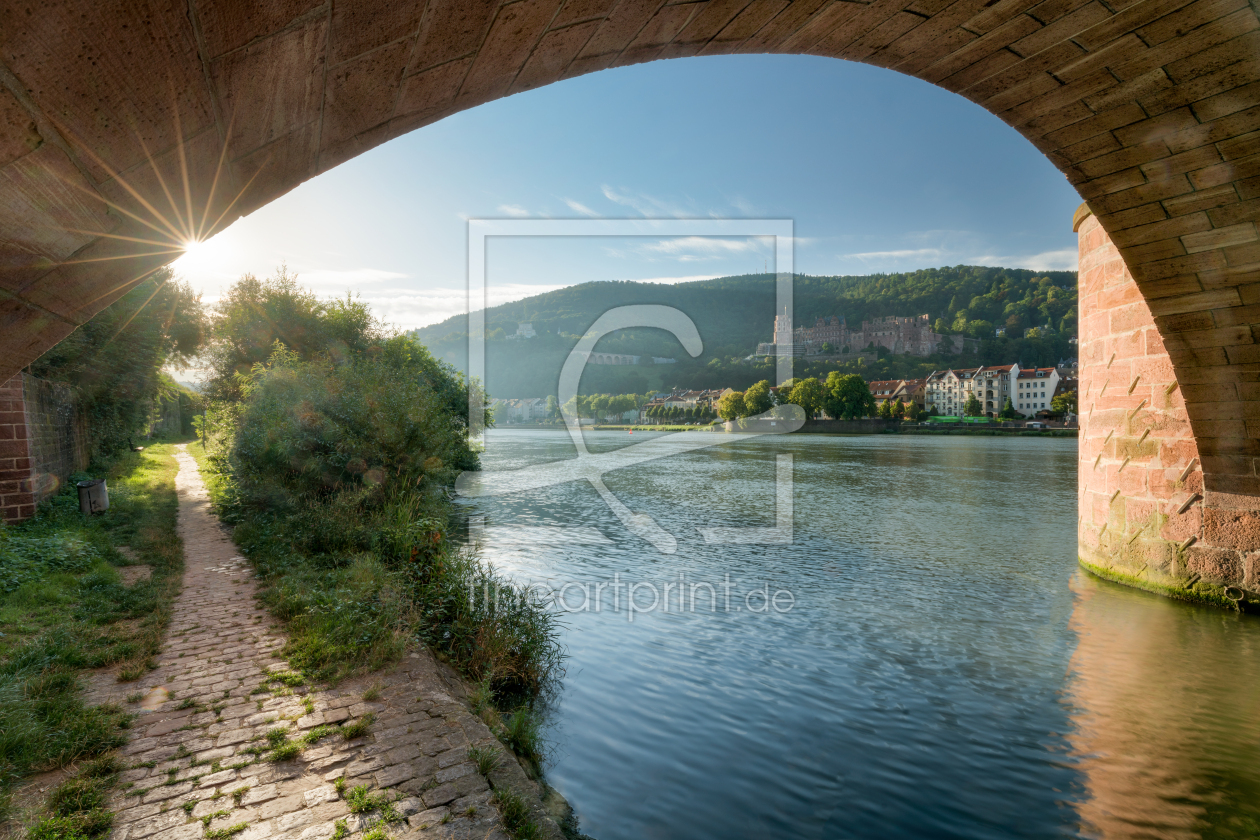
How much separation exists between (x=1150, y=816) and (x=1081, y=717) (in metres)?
1.57

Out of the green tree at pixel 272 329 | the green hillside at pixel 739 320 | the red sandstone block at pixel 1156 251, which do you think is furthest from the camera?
the green hillside at pixel 739 320

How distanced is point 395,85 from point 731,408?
71.6 m

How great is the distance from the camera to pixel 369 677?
4824 mm

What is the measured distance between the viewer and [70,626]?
5461 mm

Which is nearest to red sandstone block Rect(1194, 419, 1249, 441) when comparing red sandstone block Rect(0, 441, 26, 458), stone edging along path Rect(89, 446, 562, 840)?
stone edging along path Rect(89, 446, 562, 840)

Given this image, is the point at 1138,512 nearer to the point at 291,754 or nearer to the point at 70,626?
the point at 291,754

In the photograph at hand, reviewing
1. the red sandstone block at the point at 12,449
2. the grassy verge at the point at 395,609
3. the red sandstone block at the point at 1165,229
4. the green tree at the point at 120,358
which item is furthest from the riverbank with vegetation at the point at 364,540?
the red sandstone block at the point at 1165,229

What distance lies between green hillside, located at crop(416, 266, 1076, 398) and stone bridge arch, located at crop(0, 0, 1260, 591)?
39.5 ft

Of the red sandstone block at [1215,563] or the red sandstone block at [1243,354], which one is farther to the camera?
the red sandstone block at [1215,563]

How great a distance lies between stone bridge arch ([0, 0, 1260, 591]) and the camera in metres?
1.23

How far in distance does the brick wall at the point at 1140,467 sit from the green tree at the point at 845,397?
70.1 m

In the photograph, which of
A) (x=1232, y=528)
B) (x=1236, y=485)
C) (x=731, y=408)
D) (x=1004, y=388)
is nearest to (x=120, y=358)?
(x=1236, y=485)

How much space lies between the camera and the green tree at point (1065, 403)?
261 feet

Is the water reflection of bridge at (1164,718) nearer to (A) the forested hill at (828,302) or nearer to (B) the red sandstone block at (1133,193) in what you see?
(B) the red sandstone block at (1133,193)
